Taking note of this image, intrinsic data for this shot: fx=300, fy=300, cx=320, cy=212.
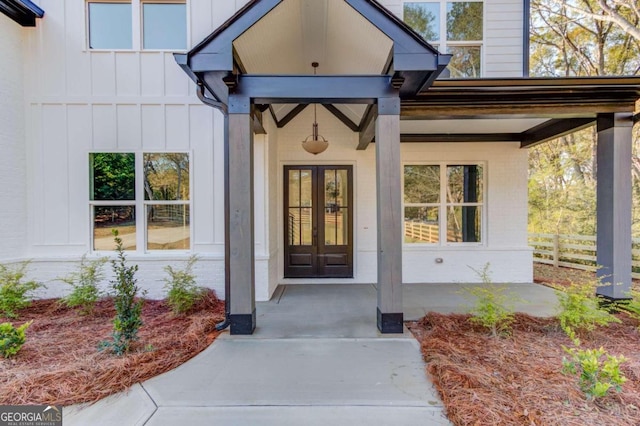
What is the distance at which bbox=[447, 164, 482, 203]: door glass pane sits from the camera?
659cm

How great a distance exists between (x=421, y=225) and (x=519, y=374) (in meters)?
4.19

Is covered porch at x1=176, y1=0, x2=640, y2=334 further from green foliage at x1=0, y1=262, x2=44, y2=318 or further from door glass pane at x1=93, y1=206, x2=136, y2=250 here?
green foliage at x1=0, y1=262, x2=44, y2=318

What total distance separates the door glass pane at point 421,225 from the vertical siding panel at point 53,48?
6798mm

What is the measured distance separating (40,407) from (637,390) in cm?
470

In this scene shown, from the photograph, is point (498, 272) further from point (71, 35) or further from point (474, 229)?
point (71, 35)

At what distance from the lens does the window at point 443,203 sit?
6582mm

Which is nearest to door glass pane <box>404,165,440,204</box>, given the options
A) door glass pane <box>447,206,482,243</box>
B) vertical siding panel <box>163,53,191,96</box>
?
door glass pane <box>447,206,482,243</box>

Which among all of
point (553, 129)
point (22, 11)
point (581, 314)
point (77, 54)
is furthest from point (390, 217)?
point (22, 11)

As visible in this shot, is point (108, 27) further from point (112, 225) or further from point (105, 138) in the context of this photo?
point (112, 225)

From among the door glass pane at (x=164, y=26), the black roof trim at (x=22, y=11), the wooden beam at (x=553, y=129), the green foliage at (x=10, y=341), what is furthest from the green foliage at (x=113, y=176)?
the wooden beam at (x=553, y=129)

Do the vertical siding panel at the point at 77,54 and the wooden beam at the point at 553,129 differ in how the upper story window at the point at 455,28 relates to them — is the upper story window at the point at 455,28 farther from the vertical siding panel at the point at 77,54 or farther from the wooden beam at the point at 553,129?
the vertical siding panel at the point at 77,54

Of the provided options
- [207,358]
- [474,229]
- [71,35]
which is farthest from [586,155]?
[71,35]

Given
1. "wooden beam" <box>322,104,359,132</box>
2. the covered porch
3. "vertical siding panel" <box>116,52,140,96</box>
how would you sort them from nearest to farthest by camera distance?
the covered porch → "vertical siding panel" <box>116,52,140,96</box> → "wooden beam" <box>322,104,359,132</box>

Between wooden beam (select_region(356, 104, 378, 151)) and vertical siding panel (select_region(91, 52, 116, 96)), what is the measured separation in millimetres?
4277
